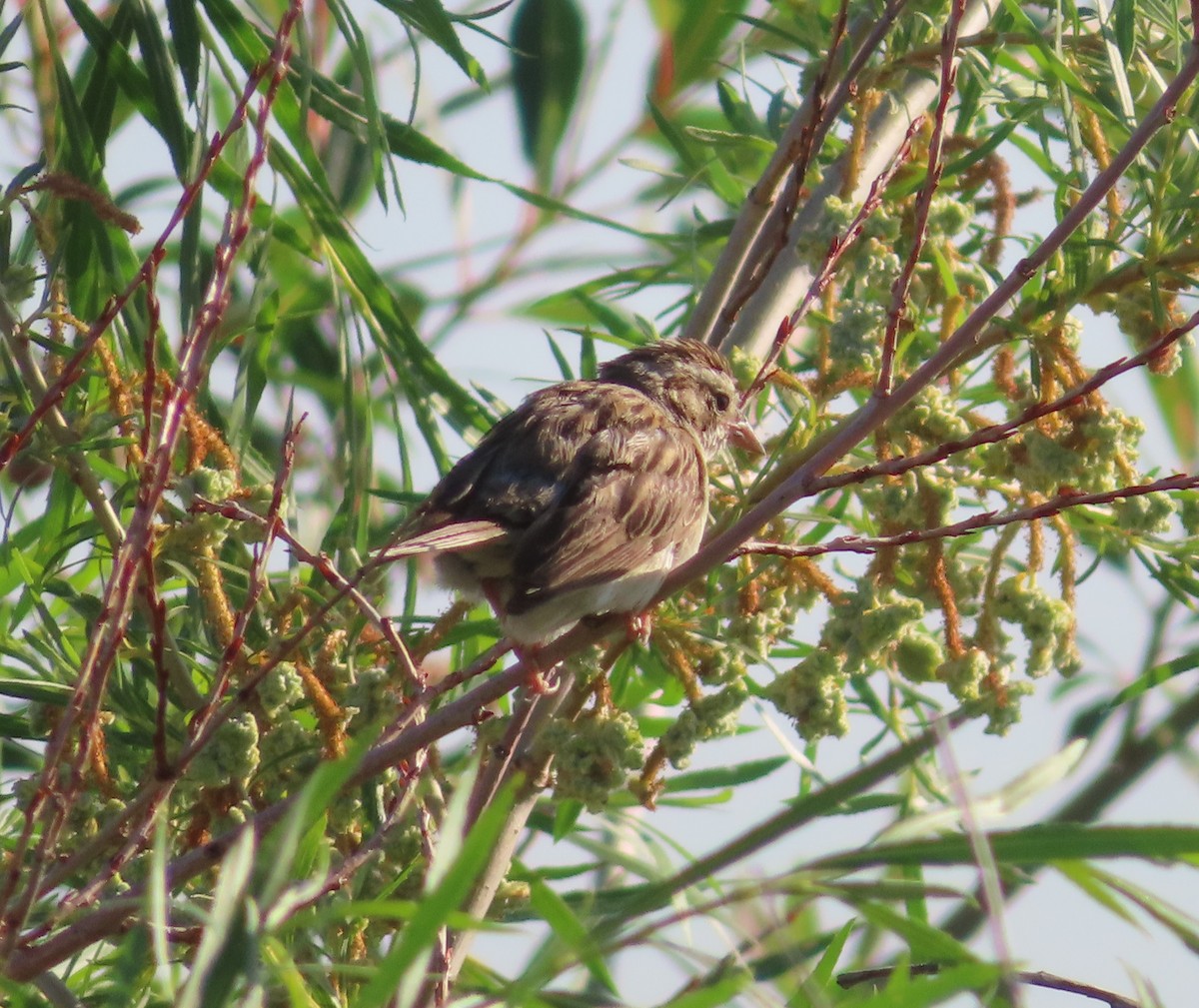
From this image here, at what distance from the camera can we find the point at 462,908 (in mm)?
3447

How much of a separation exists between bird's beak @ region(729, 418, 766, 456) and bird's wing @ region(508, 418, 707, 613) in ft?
0.70

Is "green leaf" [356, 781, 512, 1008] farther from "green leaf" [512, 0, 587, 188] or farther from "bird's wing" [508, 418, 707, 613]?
"green leaf" [512, 0, 587, 188]

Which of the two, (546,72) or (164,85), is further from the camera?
(546,72)

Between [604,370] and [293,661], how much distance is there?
2443 mm

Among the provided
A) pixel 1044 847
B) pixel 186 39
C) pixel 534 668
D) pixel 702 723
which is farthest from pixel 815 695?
pixel 186 39

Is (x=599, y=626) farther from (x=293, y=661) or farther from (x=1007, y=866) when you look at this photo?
(x=1007, y=866)

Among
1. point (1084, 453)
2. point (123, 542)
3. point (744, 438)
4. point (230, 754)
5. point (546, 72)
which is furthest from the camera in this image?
point (546, 72)

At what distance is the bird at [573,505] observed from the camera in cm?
414

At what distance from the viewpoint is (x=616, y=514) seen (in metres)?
4.45

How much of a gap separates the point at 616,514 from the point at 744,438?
3.15 feet

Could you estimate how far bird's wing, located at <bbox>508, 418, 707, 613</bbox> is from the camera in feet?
13.7

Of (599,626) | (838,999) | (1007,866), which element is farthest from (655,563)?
(1007,866)

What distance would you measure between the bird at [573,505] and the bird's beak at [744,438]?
0.06 ft

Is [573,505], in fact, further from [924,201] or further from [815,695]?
[924,201]
